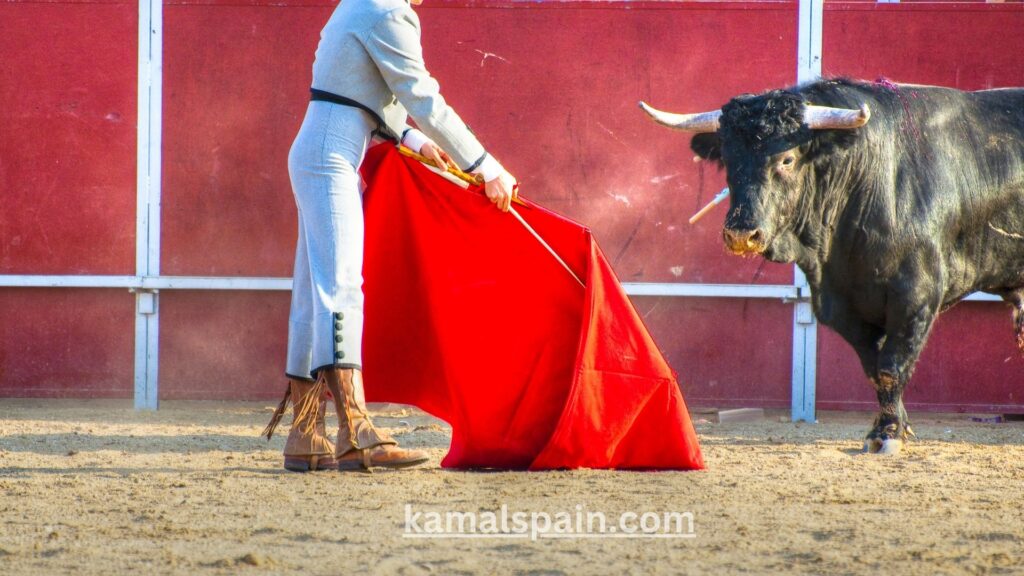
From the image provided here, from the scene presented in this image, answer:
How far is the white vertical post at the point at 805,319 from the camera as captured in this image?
22.8 feet

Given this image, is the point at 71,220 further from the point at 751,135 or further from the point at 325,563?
the point at 325,563

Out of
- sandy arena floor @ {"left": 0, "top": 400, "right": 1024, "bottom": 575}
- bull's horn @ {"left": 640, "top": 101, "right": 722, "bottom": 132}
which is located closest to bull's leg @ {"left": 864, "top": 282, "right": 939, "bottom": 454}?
sandy arena floor @ {"left": 0, "top": 400, "right": 1024, "bottom": 575}

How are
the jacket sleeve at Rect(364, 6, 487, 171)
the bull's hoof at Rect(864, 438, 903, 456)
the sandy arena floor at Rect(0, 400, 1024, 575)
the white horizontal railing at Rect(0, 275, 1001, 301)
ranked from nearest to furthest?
the sandy arena floor at Rect(0, 400, 1024, 575) → the jacket sleeve at Rect(364, 6, 487, 171) → the bull's hoof at Rect(864, 438, 903, 456) → the white horizontal railing at Rect(0, 275, 1001, 301)

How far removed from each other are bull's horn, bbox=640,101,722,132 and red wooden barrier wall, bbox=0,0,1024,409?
1.14 metres

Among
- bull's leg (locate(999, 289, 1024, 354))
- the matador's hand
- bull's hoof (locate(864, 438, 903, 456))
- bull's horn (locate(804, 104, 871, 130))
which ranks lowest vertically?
bull's hoof (locate(864, 438, 903, 456))

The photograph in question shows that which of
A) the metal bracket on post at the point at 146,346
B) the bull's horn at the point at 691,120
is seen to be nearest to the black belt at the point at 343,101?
the bull's horn at the point at 691,120

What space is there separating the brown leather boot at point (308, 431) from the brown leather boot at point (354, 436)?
4 centimetres

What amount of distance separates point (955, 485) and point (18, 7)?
534cm

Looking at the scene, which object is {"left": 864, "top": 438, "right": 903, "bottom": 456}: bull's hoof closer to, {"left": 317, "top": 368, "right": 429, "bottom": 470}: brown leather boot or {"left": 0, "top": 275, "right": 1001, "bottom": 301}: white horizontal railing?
{"left": 0, "top": 275, "right": 1001, "bottom": 301}: white horizontal railing

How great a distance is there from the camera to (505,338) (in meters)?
4.52

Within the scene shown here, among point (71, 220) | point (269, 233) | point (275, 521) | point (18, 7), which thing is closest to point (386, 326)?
point (275, 521)

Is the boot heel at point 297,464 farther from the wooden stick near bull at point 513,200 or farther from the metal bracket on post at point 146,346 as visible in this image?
the metal bracket on post at point 146,346

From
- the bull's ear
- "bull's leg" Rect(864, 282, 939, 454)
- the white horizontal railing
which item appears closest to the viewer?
"bull's leg" Rect(864, 282, 939, 454)

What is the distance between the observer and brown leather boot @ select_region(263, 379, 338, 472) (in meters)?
4.25
